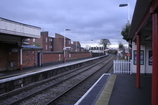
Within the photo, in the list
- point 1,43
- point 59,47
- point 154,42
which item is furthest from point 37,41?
point 154,42

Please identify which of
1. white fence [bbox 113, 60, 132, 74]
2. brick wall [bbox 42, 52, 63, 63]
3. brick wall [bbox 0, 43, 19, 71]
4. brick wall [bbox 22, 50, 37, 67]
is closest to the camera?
white fence [bbox 113, 60, 132, 74]

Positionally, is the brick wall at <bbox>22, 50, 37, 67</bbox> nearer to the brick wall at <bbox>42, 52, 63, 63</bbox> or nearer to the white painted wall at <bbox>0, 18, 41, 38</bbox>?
the brick wall at <bbox>42, 52, 63, 63</bbox>

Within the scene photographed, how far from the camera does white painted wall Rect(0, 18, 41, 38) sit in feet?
47.3

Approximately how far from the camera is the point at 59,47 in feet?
211

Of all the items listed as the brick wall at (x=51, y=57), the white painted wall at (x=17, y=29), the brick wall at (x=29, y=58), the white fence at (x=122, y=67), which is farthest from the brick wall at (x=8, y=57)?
the white fence at (x=122, y=67)

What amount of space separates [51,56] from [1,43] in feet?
Answer: 38.5

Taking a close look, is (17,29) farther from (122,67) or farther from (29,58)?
(122,67)

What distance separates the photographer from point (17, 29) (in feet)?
53.8

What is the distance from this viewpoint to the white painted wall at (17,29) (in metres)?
14.4

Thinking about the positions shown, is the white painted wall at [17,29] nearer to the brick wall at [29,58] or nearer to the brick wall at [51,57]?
the brick wall at [29,58]

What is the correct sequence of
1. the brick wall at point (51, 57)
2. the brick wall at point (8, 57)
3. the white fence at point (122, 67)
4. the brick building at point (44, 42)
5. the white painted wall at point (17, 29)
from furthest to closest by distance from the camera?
the brick building at point (44, 42)
the brick wall at point (51, 57)
the brick wall at point (8, 57)
the white painted wall at point (17, 29)
the white fence at point (122, 67)

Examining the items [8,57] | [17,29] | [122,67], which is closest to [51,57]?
[8,57]

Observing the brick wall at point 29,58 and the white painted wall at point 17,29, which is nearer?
the white painted wall at point 17,29

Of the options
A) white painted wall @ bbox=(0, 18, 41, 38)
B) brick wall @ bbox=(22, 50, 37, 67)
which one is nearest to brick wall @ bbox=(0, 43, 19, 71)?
brick wall @ bbox=(22, 50, 37, 67)
